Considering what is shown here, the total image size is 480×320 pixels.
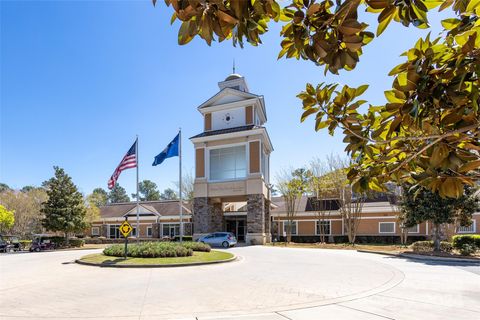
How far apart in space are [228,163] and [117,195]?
3331 inches

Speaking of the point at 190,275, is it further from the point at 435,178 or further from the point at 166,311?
the point at 435,178

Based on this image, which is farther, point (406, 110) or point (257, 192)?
point (257, 192)

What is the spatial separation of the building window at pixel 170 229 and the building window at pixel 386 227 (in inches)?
1041

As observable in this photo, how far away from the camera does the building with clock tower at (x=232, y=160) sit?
32.9 meters

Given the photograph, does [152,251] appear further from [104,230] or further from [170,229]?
[104,230]

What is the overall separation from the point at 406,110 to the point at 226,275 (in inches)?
462

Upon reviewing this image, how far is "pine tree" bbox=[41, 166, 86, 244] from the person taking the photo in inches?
1357

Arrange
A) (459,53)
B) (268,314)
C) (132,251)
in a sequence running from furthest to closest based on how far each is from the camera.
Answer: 1. (132,251)
2. (268,314)
3. (459,53)

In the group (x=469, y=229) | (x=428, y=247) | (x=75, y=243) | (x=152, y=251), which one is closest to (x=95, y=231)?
(x=75, y=243)

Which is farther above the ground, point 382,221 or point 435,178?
point 435,178

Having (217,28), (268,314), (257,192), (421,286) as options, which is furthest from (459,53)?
(257,192)

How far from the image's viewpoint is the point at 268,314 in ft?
23.0

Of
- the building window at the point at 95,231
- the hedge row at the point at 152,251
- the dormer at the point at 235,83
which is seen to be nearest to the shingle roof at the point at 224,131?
the dormer at the point at 235,83

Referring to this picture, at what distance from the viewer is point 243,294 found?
29.4 ft
